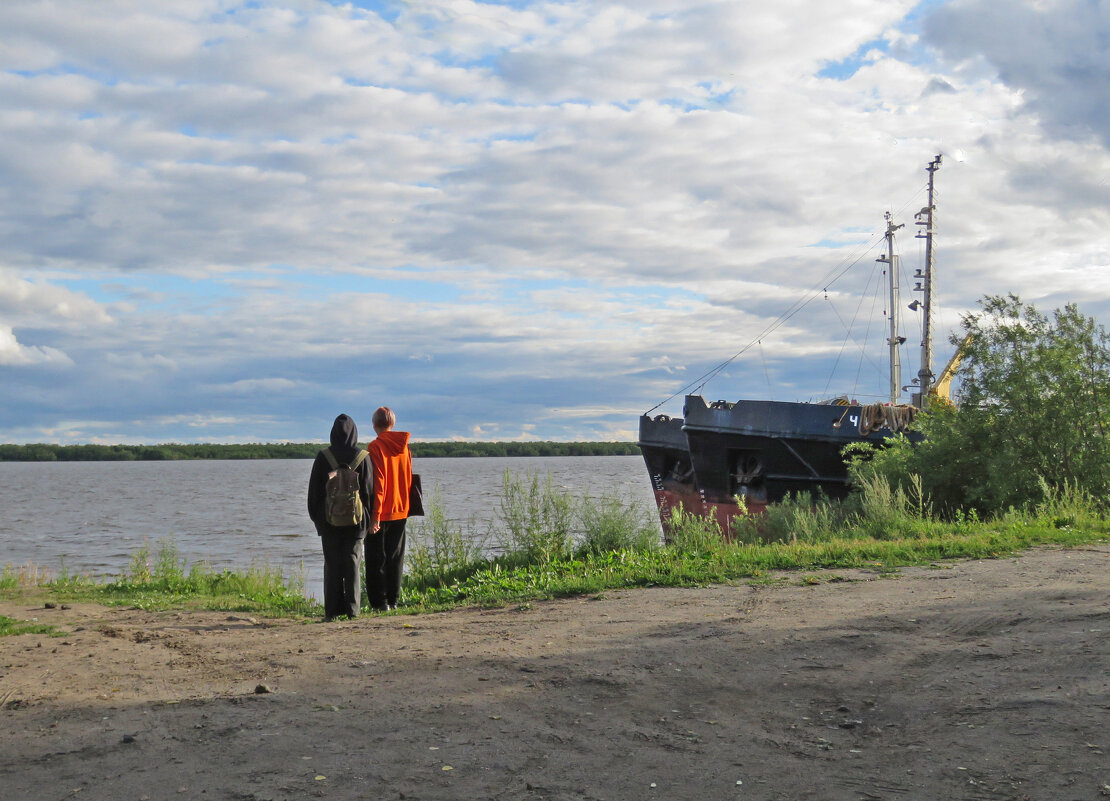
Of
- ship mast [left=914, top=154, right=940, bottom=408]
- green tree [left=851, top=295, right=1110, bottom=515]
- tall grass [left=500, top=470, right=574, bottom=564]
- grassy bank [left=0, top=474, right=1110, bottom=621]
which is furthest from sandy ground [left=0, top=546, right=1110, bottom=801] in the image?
ship mast [left=914, top=154, right=940, bottom=408]

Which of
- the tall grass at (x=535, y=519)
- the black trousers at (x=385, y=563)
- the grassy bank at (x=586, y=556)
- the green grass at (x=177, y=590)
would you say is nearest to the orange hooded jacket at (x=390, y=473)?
the black trousers at (x=385, y=563)

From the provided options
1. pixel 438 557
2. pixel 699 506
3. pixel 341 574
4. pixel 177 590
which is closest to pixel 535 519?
pixel 438 557

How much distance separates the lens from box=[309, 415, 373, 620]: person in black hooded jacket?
8297 millimetres

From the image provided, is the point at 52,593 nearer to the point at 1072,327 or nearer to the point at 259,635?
the point at 259,635

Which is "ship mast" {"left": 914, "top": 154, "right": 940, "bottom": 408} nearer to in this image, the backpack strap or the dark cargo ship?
the dark cargo ship

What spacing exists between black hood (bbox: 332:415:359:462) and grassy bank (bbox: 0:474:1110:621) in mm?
1686

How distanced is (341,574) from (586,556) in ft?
12.4

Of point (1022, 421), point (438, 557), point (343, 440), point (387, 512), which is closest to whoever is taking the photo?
point (343, 440)

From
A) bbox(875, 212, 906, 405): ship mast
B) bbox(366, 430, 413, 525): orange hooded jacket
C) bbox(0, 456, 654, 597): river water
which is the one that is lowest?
bbox(0, 456, 654, 597): river water

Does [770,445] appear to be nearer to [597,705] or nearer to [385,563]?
[385,563]

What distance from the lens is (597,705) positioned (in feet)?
16.5

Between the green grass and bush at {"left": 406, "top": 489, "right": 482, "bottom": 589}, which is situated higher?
bush at {"left": 406, "top": 489, "right": 482, "bottom": 589}

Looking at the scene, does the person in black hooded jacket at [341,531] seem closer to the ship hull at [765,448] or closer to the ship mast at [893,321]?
the ship hull at [765,448]

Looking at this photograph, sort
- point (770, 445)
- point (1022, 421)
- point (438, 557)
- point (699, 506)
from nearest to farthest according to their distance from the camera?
point (438, 557) < point (1022, 421) < point (770, 445) < point (699, 506)
